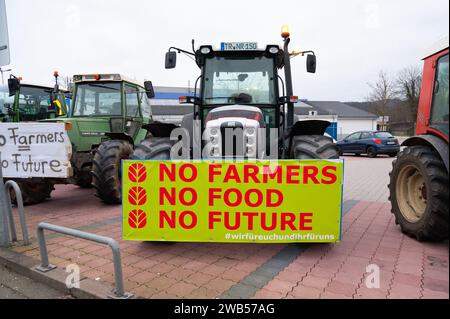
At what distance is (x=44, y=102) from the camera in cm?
1010

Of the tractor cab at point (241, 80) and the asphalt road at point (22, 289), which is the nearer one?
the asphalt road at point (22, 289)

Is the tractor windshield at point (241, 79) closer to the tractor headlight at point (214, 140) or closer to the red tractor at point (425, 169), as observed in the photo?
the tractor headlight at point (214, 140)

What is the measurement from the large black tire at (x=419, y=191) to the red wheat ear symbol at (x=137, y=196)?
329 centimetres

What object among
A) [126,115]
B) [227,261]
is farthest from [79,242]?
[126,115]

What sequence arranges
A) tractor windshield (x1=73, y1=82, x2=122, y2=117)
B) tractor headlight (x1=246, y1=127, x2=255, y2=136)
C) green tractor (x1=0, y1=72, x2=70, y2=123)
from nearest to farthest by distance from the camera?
tractor headlight (x1=246, y1=127, x2=255, y2=136) < tractor windshield (x1=73, y1=82, x2=122, y2=117) < green tractor (x1=0, y1=72, x2=70, y2=123)

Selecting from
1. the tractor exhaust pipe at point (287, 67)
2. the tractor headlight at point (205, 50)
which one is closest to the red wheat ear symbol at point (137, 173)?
the tractor headlight at point (205, 50)

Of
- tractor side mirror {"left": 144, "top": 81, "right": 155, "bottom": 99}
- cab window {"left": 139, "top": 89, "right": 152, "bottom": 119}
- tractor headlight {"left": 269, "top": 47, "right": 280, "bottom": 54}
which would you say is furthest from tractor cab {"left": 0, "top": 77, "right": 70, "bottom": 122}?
tractor headlight {"left": 269, "top": 47, "right": 280, "bottom": 54}

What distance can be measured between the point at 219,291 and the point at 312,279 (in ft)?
3.08

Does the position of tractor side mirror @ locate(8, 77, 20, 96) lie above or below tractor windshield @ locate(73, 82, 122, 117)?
above

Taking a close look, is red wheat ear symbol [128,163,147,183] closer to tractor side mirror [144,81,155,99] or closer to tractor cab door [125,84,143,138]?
tractor cab door [125,84,143,138]

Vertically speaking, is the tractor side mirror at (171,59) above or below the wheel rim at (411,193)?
above

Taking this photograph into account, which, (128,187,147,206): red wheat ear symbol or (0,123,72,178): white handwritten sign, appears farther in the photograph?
(0,123,72,178): white handwritten sign

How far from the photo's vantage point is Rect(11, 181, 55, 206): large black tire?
633cm

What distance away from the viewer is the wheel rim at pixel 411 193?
4.43 m
